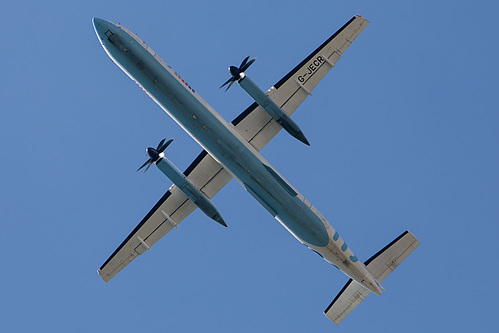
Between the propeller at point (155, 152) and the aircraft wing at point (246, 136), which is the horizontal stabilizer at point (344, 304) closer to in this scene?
the aircraft wing at point (246, 136)

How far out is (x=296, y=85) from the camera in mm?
41156

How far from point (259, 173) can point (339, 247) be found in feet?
24.9

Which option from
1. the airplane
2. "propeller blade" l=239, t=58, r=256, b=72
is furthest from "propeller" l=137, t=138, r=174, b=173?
"propeller blade" l=239, t=58, r=256, b=72

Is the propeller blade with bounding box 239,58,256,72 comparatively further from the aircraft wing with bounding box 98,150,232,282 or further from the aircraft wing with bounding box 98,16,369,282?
the aircraft wing with bounding box 98,150,232,282

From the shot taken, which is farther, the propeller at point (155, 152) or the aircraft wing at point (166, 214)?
the aircraft wing at point (166, 214)

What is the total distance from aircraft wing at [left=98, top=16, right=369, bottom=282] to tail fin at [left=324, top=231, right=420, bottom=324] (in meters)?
10.8

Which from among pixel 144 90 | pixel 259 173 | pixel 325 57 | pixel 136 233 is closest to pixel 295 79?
pixel 325 57

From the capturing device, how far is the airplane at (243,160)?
121ft

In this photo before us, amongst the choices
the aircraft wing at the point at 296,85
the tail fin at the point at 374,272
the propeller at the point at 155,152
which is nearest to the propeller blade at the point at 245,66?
the aircraft wing at the point at 296,85

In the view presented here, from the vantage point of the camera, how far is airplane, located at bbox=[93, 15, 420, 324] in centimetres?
3697

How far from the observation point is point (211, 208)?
131 ft

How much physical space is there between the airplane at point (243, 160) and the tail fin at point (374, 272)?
0.07 metres

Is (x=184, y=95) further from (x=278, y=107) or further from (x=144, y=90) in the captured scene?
(x=278, y=107)

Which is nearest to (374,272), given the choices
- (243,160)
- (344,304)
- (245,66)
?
(344,304)
